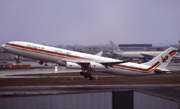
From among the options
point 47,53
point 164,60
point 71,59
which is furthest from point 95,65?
point 164,60

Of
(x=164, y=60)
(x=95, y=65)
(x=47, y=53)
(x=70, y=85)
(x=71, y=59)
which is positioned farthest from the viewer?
(x=164, y=60)

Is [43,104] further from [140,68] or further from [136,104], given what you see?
[140,68]

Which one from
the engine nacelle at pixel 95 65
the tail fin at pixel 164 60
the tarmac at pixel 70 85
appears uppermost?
the tail fin at pixel 164 60

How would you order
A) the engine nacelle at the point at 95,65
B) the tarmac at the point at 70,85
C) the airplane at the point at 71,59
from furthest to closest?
the engine nacelle at the point at 95,65 < the airplane at the point at 71,59 < the tarmac at the point at 70,85

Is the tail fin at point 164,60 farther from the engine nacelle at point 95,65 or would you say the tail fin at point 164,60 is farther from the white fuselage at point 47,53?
the engine nacelle at point 95,65

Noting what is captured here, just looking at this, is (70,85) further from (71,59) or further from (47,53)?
(47,53)

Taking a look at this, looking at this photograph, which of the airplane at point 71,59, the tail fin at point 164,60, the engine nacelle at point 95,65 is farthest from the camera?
the tail fin at point 164,60

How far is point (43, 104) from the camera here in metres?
32.9

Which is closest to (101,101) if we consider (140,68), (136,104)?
(136,104)

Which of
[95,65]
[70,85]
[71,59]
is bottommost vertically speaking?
[70,85]

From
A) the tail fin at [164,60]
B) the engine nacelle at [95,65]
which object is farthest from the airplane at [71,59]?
the tail fin at [164,60]

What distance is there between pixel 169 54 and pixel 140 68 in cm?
698

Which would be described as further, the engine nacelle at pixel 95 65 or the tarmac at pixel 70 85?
the engine nacelle at pixel 95 65

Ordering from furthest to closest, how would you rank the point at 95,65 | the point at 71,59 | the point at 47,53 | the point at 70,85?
the point at 70,85, the point at 71,59, the point at 95,65, the point at 47,53
